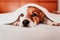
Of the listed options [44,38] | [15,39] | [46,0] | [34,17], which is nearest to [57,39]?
[44,38]

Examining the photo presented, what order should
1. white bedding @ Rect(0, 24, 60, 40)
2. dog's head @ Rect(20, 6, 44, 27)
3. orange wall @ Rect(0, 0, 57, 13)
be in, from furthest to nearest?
1. orange wall @ Rect(0, 0, 57, 13)
2. dog's head @ Rect(20, 6, 44, 27)
3. white bedding @ Rect(0, 24, 60, 40)

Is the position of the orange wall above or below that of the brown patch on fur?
above

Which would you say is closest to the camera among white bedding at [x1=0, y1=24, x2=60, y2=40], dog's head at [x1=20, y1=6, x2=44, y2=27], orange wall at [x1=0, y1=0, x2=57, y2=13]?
white bedding at [x1=0, y1=24, x2=60, y2=40]

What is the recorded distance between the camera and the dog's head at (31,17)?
716 millimetres

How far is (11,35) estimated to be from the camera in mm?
541

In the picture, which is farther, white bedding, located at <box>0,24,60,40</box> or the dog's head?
the dog's head

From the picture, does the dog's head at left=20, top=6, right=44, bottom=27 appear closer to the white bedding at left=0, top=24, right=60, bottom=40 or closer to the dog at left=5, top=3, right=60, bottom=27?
the dog at left=5, top=3, right=60, bottom=27

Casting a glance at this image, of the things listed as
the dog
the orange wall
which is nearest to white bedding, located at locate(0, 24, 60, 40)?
the dog

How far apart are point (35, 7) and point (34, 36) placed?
1.09 ft

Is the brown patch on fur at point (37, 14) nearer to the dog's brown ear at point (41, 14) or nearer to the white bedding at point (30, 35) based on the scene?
the dog's brown ear at point (41, 14)

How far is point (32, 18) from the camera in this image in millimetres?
782

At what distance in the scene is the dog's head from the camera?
716 millimetres

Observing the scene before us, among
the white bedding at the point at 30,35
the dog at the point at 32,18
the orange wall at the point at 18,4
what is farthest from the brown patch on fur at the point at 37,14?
the orange wall at the point at 18,4

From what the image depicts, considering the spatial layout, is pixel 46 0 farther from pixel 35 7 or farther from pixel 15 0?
pixel 35 7
